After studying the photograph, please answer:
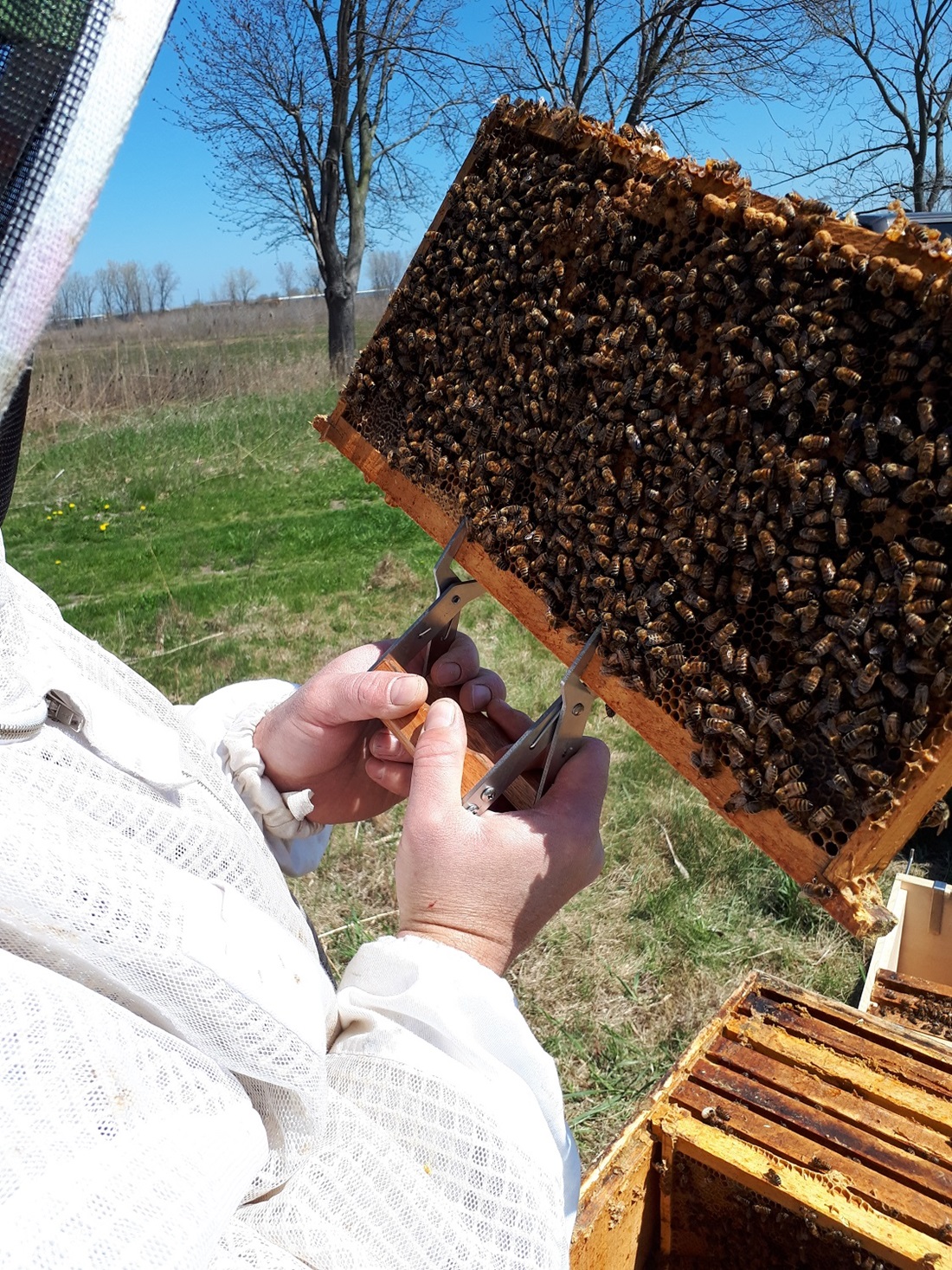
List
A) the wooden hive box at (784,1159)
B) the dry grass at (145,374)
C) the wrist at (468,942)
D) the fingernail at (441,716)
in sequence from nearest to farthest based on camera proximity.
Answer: the wrist at (468,942) → the fingernail at (441,716) → the wooden hive box at (784,1159) → the dry grass at (145,374)

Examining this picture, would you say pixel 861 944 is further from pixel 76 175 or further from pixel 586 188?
pixel 76 175

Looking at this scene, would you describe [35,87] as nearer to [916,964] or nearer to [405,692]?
[405,692]

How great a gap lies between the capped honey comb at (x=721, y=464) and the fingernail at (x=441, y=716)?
0.30 metres

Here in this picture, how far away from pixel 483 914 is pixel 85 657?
38.6 inches

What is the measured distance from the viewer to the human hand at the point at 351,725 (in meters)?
2.34

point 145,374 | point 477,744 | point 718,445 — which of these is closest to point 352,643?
point 477,744

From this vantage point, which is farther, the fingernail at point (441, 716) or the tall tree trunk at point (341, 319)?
the tall tree trunk at point (341, 319)

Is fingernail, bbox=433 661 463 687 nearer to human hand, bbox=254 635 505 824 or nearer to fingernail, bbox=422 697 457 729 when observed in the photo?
human hand, bbox=254 635 505 824

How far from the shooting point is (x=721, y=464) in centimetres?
183

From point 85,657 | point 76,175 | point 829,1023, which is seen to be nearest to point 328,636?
point 829,1023

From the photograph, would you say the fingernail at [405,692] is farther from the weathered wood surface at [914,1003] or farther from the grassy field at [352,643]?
the weathered wood surface at [914,1003]

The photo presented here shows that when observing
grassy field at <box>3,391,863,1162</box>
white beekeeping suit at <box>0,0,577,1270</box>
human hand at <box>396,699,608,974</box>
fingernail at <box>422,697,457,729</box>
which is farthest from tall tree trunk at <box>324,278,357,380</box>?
white beekeeping suit at <box>0,0,577,1270</box>

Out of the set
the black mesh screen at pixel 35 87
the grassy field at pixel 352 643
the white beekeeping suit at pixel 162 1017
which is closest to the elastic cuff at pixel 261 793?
the white beekeeping suit at pixel 162 1017

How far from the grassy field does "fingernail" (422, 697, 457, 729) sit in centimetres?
253
